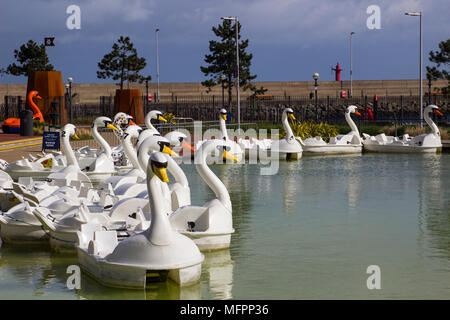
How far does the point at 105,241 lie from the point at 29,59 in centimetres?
5664

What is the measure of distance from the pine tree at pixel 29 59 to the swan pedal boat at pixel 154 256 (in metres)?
54.8

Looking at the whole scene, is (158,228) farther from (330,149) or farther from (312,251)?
(330,149)

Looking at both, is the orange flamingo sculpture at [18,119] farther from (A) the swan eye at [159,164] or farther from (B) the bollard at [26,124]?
(A) the swan eye at [159,164]

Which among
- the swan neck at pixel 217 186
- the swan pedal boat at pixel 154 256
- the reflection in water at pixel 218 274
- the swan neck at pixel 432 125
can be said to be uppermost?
the swan neck at pixel 432 125

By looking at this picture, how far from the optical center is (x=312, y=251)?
1170cm

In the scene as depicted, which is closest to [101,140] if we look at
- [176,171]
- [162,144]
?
[176,171]

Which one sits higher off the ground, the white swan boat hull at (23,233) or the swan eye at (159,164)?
the swan eye at (159,164)

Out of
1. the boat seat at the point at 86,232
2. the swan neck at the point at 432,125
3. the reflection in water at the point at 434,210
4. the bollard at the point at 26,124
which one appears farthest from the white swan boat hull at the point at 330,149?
the boat seat at the point at 86,232

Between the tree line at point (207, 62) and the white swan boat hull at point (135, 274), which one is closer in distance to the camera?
the white swan boat hull at point (135, 274)

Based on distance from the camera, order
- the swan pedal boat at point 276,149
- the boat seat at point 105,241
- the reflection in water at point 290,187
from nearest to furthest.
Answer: the boat seat at point 105,241, the reflection in water at point 290,187, the swan pedal boat at point 276,149

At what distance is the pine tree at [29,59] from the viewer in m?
62.4

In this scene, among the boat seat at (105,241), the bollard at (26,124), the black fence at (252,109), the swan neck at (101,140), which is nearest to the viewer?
the boat seat at (105,241)

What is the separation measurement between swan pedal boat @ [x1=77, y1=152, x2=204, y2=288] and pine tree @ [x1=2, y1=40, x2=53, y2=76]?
5481cm
